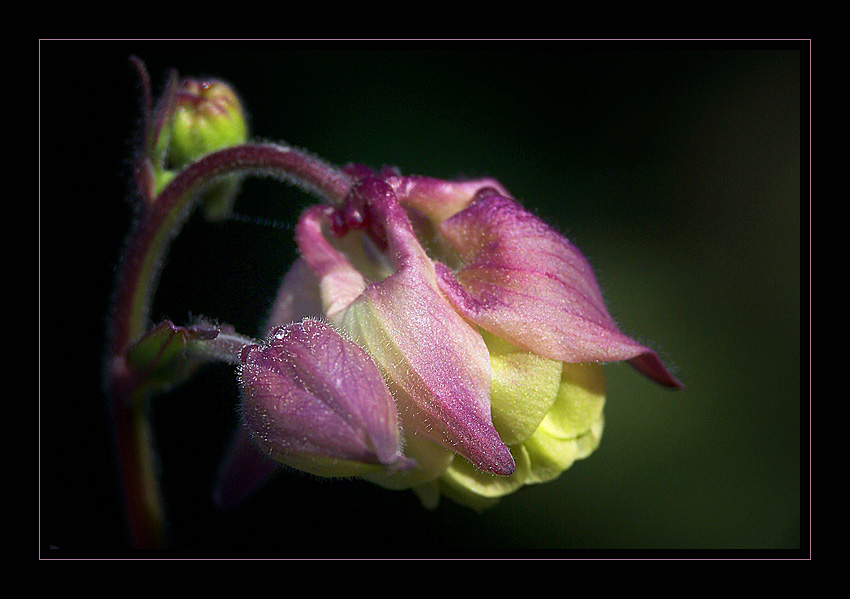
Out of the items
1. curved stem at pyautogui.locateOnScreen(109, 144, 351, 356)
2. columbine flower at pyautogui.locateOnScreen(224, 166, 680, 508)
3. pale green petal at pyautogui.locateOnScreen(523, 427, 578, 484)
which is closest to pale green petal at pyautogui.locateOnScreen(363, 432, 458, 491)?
columbine flower at pyautogui.locateOnScreen(224, 166, 680, 508)

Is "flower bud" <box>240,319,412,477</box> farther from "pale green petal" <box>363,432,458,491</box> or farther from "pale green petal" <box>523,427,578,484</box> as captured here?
"pale green petal" <box>523,427,578,484</box>

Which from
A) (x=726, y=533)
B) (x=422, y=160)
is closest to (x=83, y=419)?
(x=422, y=160)

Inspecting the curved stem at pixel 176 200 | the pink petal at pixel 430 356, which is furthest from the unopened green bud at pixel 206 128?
the pink petal at pixel 430 356

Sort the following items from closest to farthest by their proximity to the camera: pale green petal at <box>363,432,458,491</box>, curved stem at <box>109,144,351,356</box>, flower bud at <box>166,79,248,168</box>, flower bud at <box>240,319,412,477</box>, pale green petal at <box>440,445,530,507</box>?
flower bud at <box>240,319,412,477</box>, pale green petal at <box>363,432,458,491</box>, pale green petal at <box>440,445,530,507</box>, curved stem at <box>109,144,351,356</box>, flower bud at <box>166,79,248,168</box>

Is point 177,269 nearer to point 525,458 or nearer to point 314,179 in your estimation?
point 314,179

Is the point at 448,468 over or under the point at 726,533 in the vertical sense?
over
